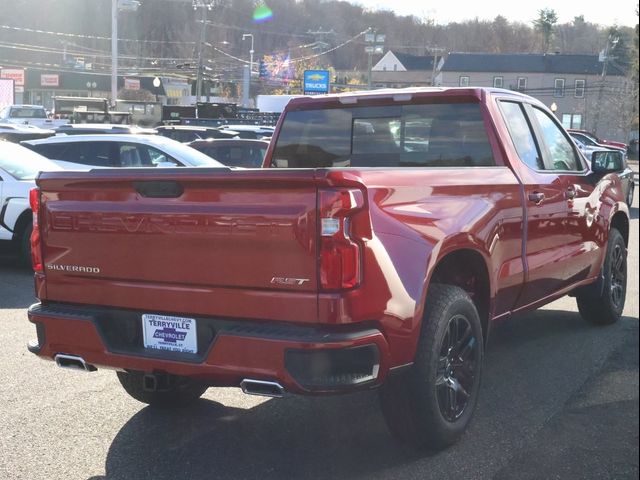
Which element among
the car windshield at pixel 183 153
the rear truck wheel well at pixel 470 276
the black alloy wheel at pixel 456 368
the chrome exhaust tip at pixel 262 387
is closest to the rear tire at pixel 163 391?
the chrome exhaust tip at pixel 262 387

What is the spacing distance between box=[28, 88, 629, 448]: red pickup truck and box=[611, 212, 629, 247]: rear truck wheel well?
2.28 metres

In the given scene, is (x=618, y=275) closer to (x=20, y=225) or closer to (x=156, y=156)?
(x=20, y=225)

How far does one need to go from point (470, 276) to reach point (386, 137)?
130 cm

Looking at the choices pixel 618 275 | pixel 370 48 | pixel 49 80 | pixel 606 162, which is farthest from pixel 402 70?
pixel 49 80

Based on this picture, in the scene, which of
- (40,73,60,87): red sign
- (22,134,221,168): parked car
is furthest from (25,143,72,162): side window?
(40,73,60,87): red sign

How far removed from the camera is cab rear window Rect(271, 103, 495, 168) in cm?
503

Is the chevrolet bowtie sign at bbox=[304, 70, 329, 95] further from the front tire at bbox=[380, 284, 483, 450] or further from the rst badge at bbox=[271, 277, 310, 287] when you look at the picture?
the rst badge at bbox=[271, 277, 310, 287]

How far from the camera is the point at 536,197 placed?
193 inches

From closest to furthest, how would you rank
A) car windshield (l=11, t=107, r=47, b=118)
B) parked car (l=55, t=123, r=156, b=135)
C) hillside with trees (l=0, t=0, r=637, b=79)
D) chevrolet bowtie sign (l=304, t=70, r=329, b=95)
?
hillside with trees (l=0, t=0, r=637, b=79)
parked car (l=55, t=123, r=156, b=135)
car windshield (l=11, t=107, r=47, b=118)
chevrolet bowtie sign (l=304, t=70, r=329, b=95)

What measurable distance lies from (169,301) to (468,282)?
1.87 m

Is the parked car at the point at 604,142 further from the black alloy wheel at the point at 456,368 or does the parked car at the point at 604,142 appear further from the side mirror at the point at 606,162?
the black alloy wheel at the point at 456,368

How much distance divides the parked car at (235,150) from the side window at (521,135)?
955 cm

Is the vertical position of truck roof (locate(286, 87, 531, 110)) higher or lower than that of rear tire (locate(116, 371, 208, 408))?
higher

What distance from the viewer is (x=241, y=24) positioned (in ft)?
61.3
